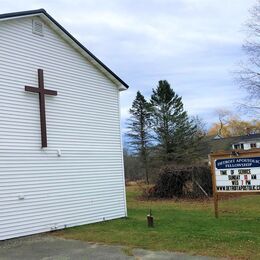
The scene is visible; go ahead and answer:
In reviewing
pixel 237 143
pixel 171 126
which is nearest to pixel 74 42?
pixel 171 126

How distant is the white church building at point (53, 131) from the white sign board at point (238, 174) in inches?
162

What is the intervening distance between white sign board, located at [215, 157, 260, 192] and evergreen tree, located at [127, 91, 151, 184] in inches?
1599

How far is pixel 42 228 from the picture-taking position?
520 inches

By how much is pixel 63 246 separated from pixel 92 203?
4567 millimetres

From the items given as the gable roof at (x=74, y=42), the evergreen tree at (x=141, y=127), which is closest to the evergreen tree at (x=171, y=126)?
the evergreen tree at (x=141, y=127)

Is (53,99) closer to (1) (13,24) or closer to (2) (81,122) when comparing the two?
(2) (81,122)

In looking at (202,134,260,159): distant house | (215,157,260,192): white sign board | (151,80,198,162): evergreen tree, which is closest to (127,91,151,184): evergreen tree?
(151,80,198,162): evergreen tree

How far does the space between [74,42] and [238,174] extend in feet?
22.6

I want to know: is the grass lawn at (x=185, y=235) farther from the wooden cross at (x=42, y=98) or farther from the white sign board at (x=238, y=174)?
the wooden cross at (x=42, y=98)

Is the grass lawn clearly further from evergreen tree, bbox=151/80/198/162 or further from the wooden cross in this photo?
evergreen tree, bbox=151/80/198/162

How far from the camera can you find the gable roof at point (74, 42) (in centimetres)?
1325

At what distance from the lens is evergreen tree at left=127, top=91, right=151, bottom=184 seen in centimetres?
5628

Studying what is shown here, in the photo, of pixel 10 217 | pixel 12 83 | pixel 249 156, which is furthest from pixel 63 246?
pixel 249 156

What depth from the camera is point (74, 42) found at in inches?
599
